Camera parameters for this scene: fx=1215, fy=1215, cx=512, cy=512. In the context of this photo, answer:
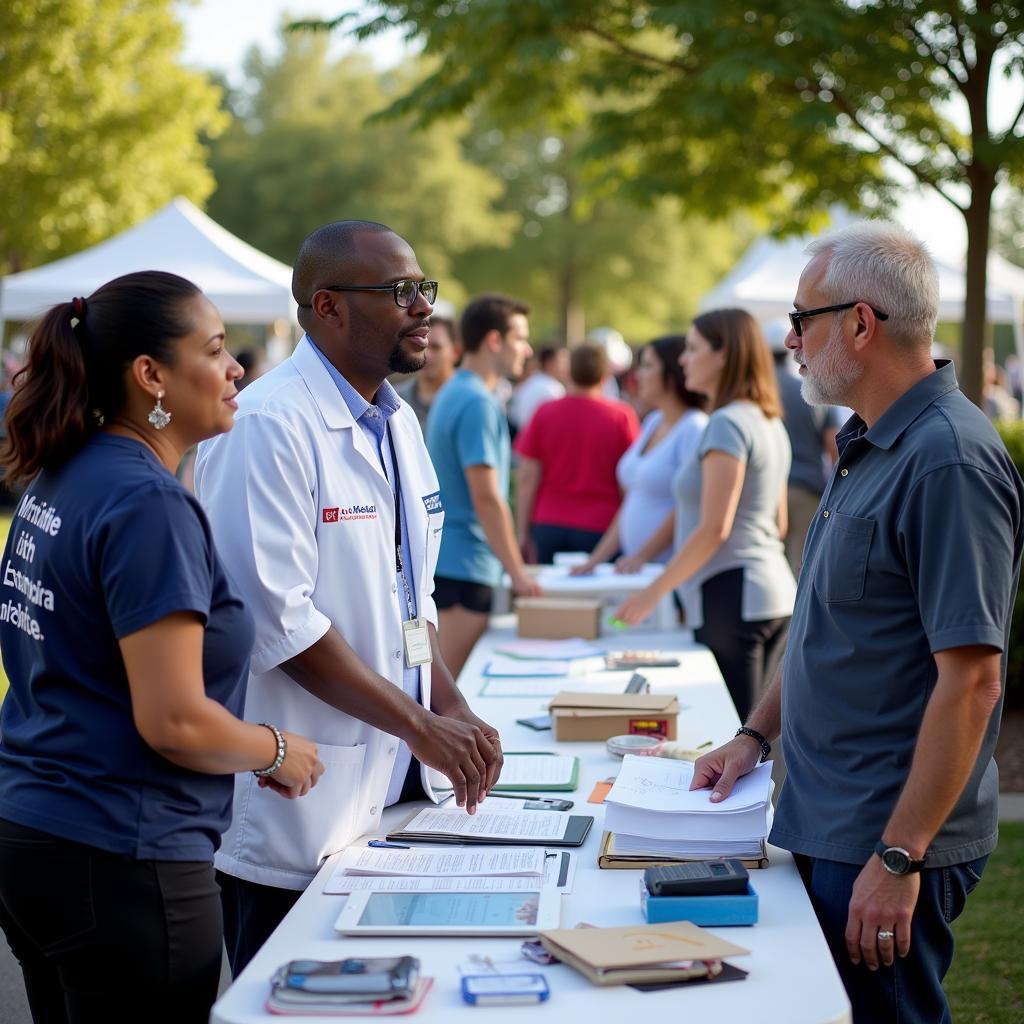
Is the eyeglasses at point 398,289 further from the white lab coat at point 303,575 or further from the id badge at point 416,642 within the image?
the id badge at point 416,642

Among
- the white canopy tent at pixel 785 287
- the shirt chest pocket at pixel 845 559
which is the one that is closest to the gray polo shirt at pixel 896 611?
the shirt chest pocket at pixel 845 559

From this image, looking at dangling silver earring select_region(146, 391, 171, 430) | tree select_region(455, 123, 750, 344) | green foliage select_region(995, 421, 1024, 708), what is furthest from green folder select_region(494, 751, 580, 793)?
tree select_region(455, 123, 750, 344)

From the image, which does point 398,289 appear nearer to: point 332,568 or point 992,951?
point 332,568

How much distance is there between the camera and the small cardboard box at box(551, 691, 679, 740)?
123 inches

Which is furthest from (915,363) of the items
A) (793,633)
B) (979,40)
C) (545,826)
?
(979,40)

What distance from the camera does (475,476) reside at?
4.98 m

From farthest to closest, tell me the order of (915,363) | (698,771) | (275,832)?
(698,771) → (275,832) → (915,363)

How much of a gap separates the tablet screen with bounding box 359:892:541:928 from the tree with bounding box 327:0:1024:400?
17.5ft

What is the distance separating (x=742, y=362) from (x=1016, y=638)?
123 inches

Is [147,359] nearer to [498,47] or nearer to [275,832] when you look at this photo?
[275,832]

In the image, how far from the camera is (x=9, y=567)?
1.93m

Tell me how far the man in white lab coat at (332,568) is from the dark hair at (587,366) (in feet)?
13.8

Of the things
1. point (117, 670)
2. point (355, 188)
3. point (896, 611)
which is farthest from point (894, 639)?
point (355, 188)

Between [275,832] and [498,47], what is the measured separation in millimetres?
6134
